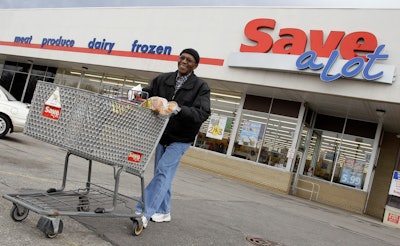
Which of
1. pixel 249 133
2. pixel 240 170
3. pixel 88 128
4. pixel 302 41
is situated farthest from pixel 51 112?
pixel 249 133

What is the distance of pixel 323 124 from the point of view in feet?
55.9

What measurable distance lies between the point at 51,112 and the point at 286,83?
11.2 m

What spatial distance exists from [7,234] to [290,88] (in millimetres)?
11725

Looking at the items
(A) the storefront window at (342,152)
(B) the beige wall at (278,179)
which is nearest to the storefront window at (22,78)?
(B) the beige wall at (278,179)

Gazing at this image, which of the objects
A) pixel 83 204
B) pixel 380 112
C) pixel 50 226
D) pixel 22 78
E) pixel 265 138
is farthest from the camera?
pixel 22 78

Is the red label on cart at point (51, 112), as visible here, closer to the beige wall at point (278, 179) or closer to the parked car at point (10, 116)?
the parked car at point (10, 116)

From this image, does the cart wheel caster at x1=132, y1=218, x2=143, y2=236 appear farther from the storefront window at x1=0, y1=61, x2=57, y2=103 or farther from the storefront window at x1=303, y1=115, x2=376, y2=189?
the storefront window at x1=0, y1=61, x2=57, y2=103

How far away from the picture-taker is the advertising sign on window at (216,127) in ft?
55.9

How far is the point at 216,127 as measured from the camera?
56.4 ft

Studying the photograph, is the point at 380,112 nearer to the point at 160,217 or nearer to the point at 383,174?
the point at 383,174

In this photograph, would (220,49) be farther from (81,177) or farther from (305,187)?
(81,177)

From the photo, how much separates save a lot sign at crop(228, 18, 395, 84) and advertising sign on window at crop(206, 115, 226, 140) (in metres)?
3.04

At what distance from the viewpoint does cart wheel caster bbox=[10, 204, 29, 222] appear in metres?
3.34

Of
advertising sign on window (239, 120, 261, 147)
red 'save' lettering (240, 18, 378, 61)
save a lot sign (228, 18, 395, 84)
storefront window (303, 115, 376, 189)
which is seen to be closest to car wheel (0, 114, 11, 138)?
save a lot sign (228, 18, 395, 84)
